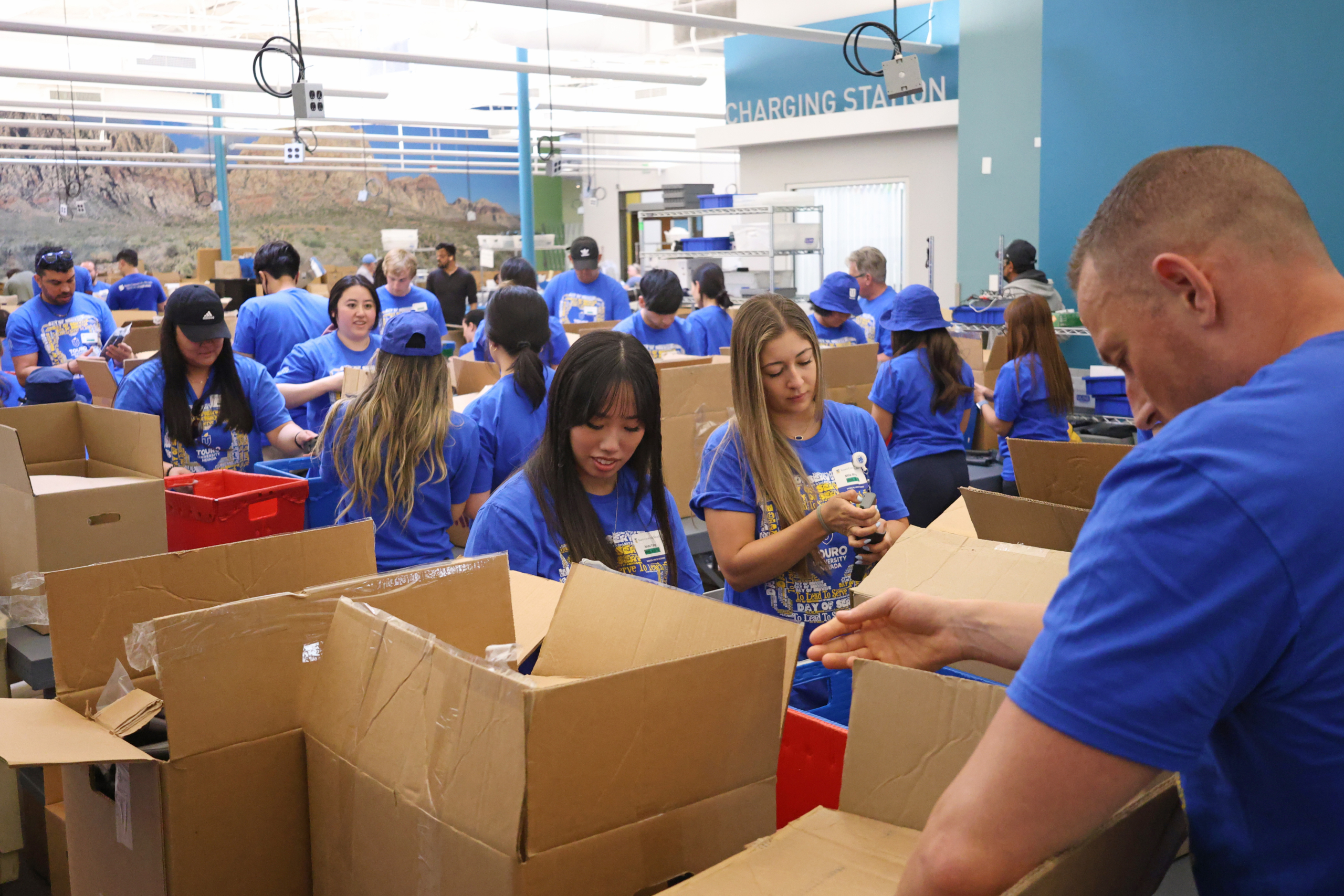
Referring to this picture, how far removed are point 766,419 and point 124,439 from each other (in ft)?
5.59

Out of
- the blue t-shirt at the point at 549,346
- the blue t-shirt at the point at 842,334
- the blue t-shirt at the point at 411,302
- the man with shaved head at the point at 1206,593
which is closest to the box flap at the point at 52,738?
the man with shaved head at the point at 1206,593

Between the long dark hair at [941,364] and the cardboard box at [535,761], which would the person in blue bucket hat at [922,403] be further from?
the cardboard box at [535,761]

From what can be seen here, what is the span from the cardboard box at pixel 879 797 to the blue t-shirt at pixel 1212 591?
269 mm

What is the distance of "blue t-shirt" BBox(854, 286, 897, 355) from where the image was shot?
7.02m

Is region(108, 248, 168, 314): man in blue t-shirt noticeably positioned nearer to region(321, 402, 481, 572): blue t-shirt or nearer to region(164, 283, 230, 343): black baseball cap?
region(164, 283, 230, 343): black baseball cap

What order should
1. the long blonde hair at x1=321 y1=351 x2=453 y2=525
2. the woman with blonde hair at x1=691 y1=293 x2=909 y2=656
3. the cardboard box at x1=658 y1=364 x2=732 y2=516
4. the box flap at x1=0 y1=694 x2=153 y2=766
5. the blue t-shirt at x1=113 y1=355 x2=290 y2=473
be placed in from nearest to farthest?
the box flap at x1=0 y1=694 x2=153 y2=766
the woman with blonde hair at x1=691 y1=293 x2=909 y2=656
the long blonde hair at x1=321 y1=351 x2=453 y2=525
the blue t-shirt at x1=113 y1=355 x2=290 y2=473
the cardboard box at x1=658 y1=364 x2=732 y2=516

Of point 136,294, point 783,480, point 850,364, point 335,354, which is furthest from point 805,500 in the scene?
point 136,294

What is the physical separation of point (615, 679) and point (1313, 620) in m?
0.59

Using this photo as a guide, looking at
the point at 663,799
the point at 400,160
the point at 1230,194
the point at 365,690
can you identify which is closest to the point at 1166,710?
the point at 1230,194

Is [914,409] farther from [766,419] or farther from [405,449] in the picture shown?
[405,449]

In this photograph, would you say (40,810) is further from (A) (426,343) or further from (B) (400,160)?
(B) (400,160)

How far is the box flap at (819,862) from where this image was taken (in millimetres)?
1052

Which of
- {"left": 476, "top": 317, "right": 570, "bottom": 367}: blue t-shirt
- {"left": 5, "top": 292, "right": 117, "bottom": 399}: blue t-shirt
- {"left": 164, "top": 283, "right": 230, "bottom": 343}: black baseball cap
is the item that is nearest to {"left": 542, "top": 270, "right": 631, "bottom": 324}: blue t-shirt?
{"left": 476, "top": 317, "right": 570, "bottom": 367}: blue t-shirt

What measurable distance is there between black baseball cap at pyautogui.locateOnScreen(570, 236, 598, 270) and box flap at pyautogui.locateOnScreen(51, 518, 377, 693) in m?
5.98
